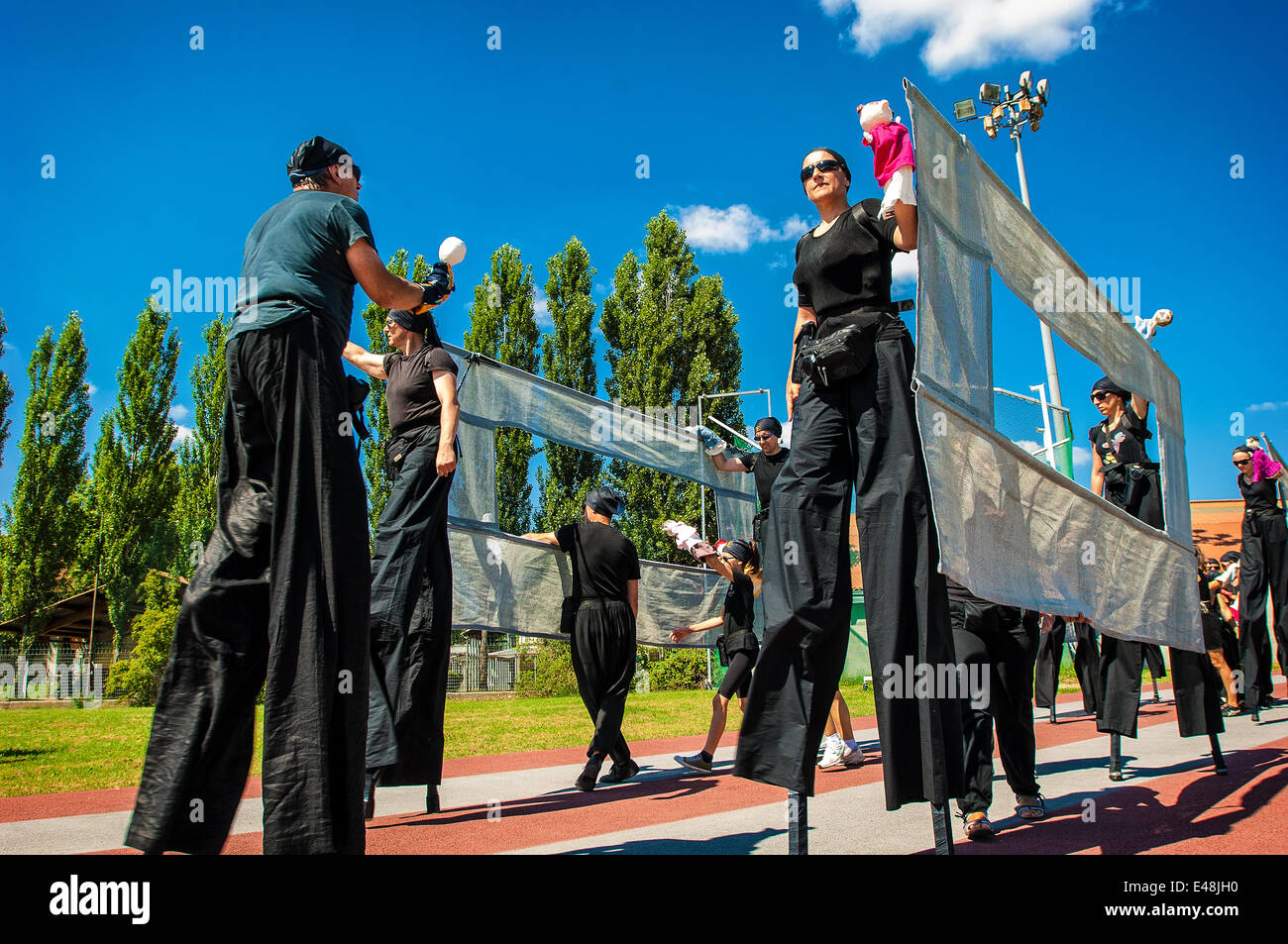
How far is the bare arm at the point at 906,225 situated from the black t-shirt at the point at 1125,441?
11.6 ft

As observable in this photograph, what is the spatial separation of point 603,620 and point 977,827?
288 cm

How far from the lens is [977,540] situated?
3.22 metres

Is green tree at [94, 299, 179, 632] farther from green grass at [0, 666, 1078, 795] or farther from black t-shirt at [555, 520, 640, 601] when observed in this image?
black t-shirt at [555, 520, 640, 601]

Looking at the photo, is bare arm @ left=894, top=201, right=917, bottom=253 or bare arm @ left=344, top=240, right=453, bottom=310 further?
bare arm @ left=894, top=201, right=917, bottom=253

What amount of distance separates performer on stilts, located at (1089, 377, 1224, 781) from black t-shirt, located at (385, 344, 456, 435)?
4402mm

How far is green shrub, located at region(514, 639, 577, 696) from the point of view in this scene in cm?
2289

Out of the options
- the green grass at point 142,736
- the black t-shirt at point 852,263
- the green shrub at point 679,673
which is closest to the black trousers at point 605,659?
the green grass at point 142,736

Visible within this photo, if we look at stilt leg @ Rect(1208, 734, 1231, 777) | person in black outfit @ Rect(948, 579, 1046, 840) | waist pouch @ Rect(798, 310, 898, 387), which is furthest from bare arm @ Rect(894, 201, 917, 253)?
stilt leg @ Rect(1208, 734, 1231, 777)

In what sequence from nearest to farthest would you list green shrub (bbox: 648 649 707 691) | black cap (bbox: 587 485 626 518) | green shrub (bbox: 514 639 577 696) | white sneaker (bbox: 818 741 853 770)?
white sneaker (bbox: 818 741 853 770) < black cap (bbox: 587 485 626 518) < green shrub (bbox: 514 639 577 696) < green shrub (bbox: 648 649 707 691)

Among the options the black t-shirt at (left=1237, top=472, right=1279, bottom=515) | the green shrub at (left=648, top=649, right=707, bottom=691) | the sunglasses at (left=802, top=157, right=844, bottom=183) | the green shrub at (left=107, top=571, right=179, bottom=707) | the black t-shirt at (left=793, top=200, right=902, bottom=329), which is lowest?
the green shrub at (left=648, top=649, right=707, bottom=691)

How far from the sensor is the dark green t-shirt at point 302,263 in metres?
2.64

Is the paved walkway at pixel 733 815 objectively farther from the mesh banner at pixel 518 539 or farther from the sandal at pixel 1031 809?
the mesh banner at pixel 518 539
